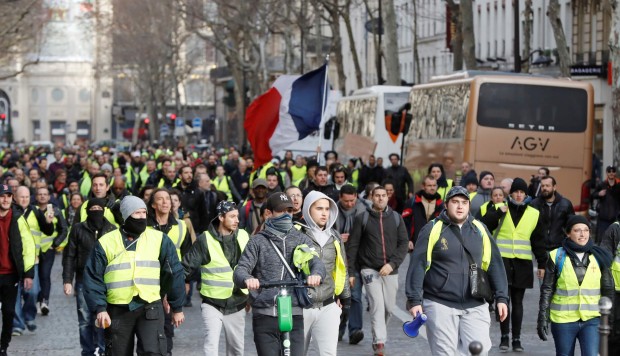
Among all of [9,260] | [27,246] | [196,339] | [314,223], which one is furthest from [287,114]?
[314,223]

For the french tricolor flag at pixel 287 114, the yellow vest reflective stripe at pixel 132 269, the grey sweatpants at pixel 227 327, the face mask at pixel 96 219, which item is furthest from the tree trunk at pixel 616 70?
the yellow vest reflective stripe at pixel 132 269

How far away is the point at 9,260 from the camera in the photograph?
14.0 m

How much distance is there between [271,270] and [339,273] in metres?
0.86

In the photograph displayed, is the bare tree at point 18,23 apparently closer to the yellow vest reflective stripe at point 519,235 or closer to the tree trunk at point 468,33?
the tree trunk at point 468,33

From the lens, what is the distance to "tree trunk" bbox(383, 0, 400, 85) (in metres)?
45.1

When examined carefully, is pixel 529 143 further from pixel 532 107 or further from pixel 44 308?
pixel 44 308

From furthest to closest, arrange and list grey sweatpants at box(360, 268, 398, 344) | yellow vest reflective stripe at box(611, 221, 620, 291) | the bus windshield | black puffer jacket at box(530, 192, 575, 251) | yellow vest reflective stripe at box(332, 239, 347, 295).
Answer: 1. the bus windshield
2. black puffer jacket at box(530, 192, 575, 251)
3. grey sweatpants at box(360, 268, 398, 344)
4. yellow vest reflective stripe at box(611, 221, 620, 291)
5. yellow vest reflective stripe at box(332, 239, 347, 295)

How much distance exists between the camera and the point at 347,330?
1619 centimetres

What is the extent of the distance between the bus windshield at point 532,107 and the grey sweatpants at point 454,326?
1655 cm

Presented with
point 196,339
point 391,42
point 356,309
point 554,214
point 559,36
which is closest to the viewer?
point 356,309

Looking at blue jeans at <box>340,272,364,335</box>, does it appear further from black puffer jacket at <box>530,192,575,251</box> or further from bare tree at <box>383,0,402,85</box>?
bare tree at <box>383,0,402,85</box>

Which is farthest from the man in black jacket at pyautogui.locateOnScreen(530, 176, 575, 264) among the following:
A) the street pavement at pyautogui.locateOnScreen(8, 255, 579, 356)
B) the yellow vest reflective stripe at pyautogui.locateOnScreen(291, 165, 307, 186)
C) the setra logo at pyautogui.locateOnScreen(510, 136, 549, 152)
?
the yellow vest reflective stripe at pyautogui.locateOnScreen(291, 165, 307, 186)

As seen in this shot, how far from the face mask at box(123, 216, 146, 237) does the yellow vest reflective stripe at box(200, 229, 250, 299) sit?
1.44m

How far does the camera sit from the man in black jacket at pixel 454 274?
1040cm
